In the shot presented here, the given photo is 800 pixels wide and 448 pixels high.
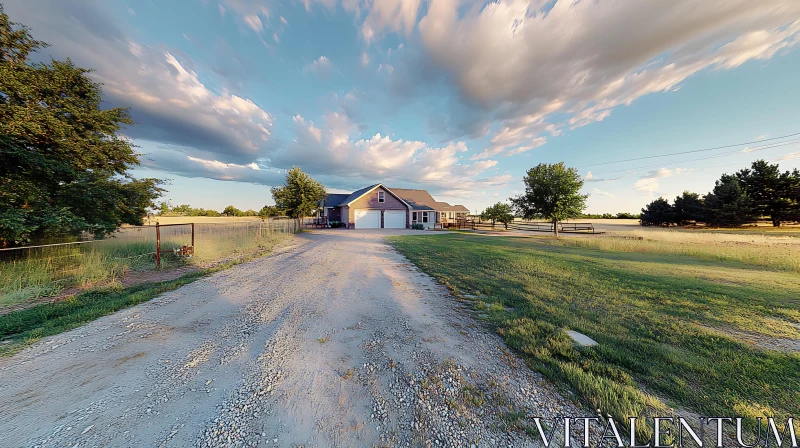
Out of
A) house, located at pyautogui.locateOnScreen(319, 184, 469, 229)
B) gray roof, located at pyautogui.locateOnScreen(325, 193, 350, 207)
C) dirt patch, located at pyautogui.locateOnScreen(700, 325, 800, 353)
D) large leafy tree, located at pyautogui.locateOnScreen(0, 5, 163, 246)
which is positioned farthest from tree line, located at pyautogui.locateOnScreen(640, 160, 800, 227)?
large leafy tree, located at pyautogui.locateOnScreen(0, 5, 163, 246)

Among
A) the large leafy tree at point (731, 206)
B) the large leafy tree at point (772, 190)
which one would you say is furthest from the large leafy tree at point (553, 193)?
the large leafy tree at point (772, 190)

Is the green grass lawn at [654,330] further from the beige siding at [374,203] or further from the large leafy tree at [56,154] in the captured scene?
the beige siding at [374,203]

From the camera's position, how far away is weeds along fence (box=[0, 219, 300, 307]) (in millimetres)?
5238

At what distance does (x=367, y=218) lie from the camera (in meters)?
27.3

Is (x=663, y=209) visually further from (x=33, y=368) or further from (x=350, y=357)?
(x=33, y=368)

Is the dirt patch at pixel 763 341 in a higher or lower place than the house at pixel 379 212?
lower

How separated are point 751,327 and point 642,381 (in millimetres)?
3083

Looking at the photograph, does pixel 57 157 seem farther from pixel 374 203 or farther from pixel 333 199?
pixel 333 199

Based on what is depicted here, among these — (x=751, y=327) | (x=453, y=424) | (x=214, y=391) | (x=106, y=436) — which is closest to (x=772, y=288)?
(x=751, y=327)

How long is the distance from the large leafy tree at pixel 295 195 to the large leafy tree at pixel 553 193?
21.1m

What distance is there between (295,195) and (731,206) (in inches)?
1872

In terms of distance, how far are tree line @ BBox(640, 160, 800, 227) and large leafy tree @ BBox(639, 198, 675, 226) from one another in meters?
4.32

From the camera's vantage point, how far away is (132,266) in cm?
738

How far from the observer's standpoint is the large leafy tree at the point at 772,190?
2438cm
